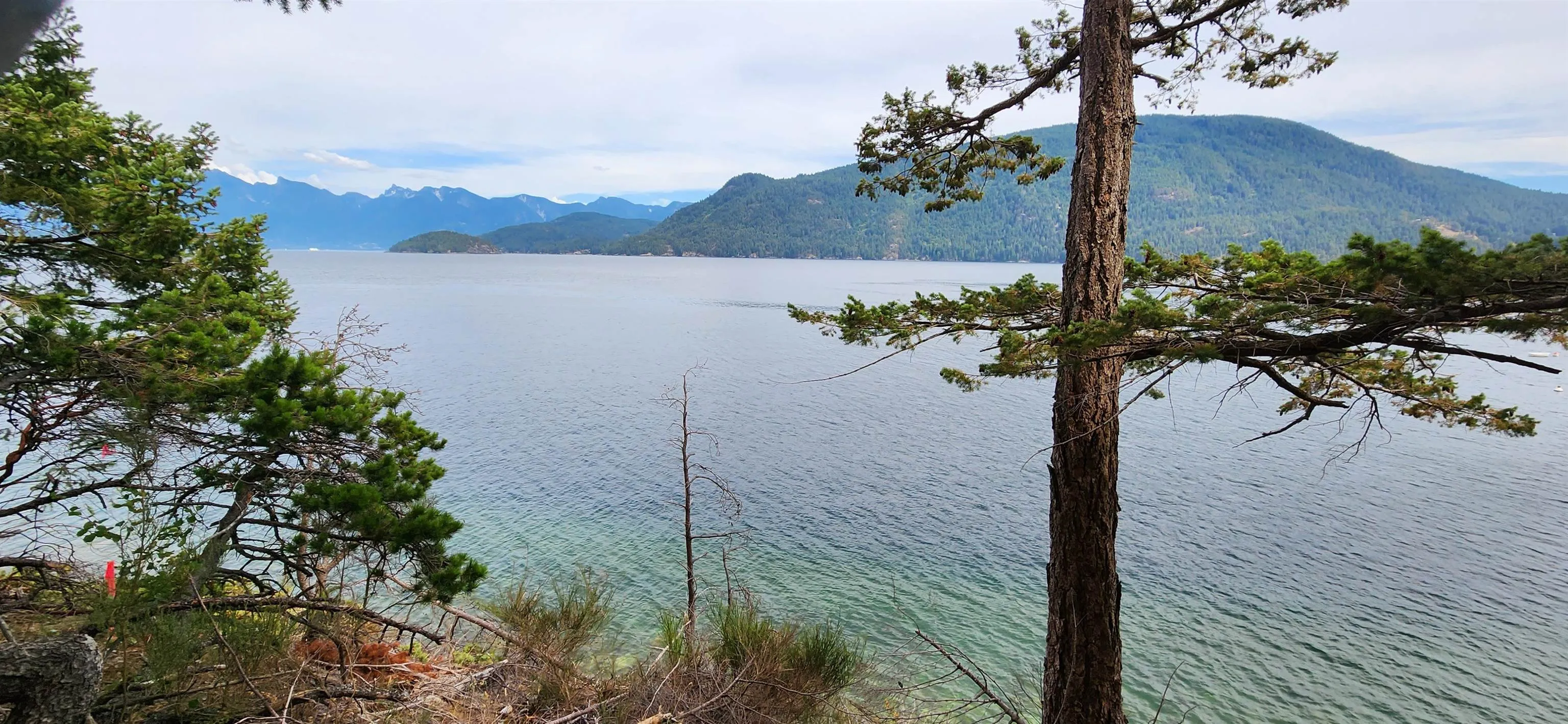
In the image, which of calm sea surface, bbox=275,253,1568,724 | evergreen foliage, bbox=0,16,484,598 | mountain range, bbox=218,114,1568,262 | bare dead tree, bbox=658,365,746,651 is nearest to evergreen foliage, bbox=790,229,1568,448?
calm sea surface, bbox=275,253,1568,724

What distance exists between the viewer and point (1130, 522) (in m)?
13.9

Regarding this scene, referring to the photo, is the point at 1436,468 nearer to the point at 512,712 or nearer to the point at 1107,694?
the point at 1107,694

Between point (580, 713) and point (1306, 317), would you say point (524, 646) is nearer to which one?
point (580, 713)

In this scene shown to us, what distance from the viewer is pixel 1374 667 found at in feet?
30.8

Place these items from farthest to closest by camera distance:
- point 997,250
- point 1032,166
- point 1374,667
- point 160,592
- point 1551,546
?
point 997,250 < point 1551,546 < point 1374,667 < point 1032,166 < point 160,592

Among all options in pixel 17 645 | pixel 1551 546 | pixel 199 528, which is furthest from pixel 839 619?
pixel 1551 546

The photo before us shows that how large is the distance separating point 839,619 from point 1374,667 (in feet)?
24.3

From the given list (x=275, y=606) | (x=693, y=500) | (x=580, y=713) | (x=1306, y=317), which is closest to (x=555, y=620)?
(x=580, y=713)

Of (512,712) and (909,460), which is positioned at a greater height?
(512,712)

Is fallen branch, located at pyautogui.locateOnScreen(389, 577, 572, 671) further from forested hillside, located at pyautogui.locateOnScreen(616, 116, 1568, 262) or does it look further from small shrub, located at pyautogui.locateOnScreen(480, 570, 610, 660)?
forested hillside, located at pyautogui.locateOnScreen(616, 116, 1568, 262)

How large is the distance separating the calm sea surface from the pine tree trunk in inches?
125

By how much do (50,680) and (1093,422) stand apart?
6.03 m

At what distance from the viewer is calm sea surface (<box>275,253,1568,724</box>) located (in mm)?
9531

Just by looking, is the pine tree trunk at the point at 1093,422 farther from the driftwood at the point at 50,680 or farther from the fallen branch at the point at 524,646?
the driftwood at the point at 50,680
